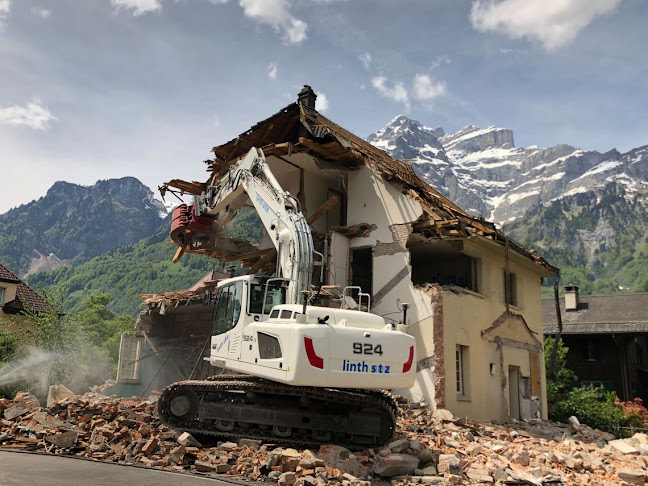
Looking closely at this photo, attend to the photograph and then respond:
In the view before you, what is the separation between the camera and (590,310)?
37688 millimetres

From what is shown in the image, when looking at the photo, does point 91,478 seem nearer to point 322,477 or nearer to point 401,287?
point 322,477

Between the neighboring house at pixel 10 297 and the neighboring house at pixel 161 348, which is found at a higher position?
the neighboring house at pixel 10 297

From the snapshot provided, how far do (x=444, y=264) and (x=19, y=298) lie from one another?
2577 cm

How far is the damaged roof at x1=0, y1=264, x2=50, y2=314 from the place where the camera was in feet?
111

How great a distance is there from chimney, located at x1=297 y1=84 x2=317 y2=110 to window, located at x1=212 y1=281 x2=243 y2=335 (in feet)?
38.4

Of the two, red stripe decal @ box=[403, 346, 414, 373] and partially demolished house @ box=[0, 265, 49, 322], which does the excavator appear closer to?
red stripe decal @ box=[403, 346, 414, 373]

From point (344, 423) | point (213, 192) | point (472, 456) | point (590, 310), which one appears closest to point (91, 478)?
point (344, 423)

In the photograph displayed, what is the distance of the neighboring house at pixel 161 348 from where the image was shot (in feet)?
79.0

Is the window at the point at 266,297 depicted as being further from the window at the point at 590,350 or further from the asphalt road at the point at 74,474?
the window at the point at 590,350

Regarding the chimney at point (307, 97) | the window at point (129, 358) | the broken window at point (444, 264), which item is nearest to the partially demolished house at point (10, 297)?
the window at point (129, 358)

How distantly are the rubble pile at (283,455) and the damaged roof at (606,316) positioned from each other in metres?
22.4


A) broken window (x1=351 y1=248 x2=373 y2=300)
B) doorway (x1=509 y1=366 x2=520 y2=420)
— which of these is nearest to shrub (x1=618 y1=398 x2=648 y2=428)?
doorway (x1=509 y1=366 x2=520 y2=420)

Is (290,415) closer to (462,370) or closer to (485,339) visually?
(462,370)

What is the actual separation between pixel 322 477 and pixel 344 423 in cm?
240
